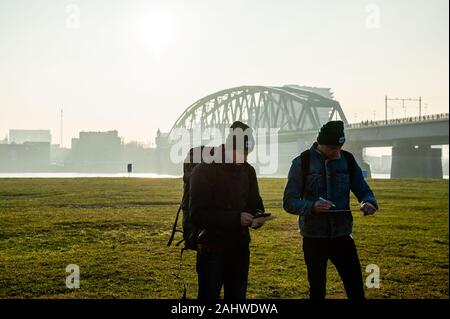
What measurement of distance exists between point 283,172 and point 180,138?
105 ft

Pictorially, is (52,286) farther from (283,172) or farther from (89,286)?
(283,172)

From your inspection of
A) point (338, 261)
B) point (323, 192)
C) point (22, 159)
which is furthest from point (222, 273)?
point (22, 159)

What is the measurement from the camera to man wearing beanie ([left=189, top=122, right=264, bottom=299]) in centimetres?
496

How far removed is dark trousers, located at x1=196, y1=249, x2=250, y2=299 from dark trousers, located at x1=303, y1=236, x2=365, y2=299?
885mm

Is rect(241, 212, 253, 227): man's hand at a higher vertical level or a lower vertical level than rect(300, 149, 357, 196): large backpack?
lower

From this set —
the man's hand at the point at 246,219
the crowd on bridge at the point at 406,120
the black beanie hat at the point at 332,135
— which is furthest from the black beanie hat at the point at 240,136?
the crowd on bridge at the point at 406,120

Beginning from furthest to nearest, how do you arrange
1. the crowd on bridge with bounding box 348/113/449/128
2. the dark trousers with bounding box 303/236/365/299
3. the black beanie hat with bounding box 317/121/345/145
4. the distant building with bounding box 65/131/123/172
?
1. the distant building with bounding box 65/131/123/172
2. the crowd on bridge with bounding box 348/113/449/128
3. the black beanie hat with bounding box 317/121/345/145
4. the dark trousers with bounding box 303/236/365/299

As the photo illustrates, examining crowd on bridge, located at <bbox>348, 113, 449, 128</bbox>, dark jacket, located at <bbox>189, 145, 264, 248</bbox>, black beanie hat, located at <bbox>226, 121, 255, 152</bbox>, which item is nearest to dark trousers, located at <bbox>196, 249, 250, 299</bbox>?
dark jacket, located at <bbox>189, 145, 264, 248</bbox>

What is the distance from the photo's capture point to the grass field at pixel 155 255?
9.27m

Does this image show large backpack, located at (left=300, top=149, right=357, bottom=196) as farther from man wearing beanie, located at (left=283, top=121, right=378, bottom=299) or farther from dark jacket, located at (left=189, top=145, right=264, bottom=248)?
dark jacket, located at (left=189, top=145, right=264, bottom=248)

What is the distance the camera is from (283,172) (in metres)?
162

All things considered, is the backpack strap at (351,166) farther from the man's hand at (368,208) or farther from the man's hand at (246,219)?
the man's hand at (246,219)

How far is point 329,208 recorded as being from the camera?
5.50 meters
